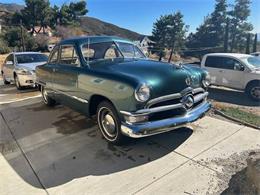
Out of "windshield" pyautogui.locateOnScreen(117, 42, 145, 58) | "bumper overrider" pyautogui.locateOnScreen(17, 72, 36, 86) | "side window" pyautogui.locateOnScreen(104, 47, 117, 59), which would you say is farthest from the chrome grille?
"bumper overrider" pyautogui.locateOnScreen(17, 72, 36, 86)

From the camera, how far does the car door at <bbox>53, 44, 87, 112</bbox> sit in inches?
180

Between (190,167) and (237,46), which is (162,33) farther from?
(190,167)

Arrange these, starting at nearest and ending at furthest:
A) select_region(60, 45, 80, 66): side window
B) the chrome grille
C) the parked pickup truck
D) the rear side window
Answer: the chrome grille, select_region(60, 45, 80, 66): side window, the parked pickup truck, the rear side window

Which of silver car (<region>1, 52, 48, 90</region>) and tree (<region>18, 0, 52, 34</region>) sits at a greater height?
tree (<region>18, 0, 52, 34</region>)

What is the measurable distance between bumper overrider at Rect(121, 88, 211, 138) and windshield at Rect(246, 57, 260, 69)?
540cm

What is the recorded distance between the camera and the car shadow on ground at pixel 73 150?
3.40m

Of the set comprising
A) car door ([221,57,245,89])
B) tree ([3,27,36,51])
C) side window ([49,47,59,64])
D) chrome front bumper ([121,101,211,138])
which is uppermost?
tree ([3,27,36,51])

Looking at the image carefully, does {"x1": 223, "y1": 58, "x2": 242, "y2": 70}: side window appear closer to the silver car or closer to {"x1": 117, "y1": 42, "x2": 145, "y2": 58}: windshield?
{"x1": 117, "y1": 42, "x2": 145, "y2": 58}: windshield

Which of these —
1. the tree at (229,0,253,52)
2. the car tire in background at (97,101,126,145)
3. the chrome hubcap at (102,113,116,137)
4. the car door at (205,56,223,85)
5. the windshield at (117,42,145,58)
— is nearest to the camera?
the car tire in background at (97,101,126,145)

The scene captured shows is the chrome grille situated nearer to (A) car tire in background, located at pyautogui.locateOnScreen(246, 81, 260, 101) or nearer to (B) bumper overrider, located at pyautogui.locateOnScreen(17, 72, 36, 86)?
(A) car tire in background, located at pyautogui.locateOnScreen(246, 81, 260, 101)

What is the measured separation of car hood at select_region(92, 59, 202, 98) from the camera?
138 inches

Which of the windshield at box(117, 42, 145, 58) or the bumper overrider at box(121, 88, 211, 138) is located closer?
the bumper overrider at box(121, 88, 211, 138)

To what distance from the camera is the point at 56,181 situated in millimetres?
3191

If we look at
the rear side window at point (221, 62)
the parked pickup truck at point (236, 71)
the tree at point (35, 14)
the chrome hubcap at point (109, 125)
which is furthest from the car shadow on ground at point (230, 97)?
the tree at point (35, 14)
